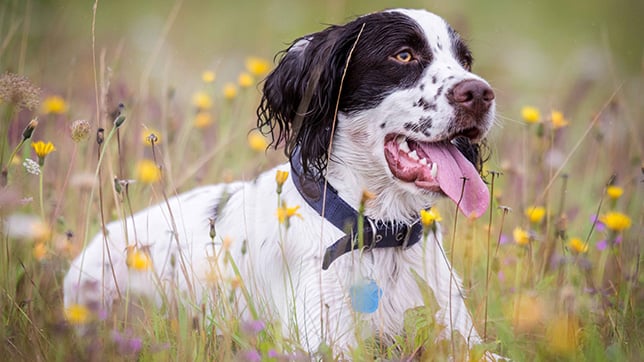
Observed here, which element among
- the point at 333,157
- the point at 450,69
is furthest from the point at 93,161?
the point at 450,69

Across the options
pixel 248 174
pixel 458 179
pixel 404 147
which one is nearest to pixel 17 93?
pixel 404 147

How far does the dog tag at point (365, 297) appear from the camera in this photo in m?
2.43

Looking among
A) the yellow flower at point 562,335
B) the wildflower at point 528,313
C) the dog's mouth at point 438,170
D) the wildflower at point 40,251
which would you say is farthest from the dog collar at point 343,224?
the wildflower at point 40,251

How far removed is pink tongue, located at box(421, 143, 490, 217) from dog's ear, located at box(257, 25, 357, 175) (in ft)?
1.35

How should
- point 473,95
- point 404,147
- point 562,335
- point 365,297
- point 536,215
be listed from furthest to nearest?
point 536,215 → point 404,147 → point 473,95 → point 365,297 → point 562,335

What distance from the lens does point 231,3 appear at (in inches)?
425

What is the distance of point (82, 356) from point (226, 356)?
1.30ft

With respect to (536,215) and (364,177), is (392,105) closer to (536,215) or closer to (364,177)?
(364,177)

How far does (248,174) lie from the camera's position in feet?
15.1

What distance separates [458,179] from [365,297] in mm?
620

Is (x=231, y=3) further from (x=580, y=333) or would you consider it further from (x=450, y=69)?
(x=580, y=333)

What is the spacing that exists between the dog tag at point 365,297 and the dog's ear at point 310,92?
62 cm

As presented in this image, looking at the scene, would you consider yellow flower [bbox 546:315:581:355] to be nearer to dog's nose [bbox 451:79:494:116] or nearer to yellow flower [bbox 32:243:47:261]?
dog's nose [bbox 451:79:494:116]

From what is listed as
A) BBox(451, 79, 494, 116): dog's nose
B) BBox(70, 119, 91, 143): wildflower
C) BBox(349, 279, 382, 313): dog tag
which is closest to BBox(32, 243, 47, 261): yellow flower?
BBox(70, 119, 91, 143): wildflower
